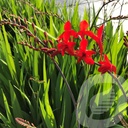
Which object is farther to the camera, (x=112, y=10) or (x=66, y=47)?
(x=112, y=10)

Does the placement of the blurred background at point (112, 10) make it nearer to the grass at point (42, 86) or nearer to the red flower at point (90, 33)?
the grass at point (42, 86)

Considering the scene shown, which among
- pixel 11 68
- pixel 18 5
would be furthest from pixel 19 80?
pixel 18 5

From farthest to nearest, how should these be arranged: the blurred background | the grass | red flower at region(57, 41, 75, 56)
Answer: the blurred background
the grass
red flower at region(57, 41, 75, 56)

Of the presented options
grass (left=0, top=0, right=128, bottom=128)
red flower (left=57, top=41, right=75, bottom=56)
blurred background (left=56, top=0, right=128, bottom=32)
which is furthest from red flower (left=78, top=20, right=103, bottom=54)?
blurred background (left=56, top=0, right=128, bottom=32)

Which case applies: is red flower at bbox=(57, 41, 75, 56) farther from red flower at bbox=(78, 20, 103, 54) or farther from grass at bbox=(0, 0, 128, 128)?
grass at bbox=(0, 0, 128, 128)

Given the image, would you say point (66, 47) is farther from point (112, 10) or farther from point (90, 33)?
point (112, 10)

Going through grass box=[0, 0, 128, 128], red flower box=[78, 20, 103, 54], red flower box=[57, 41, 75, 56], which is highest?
red flower box=[78, 20, 103, 54]

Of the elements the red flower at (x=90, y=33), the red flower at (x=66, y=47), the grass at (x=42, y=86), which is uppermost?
the red flower at (x=90, y=33)

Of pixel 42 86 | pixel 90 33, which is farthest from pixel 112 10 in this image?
pixel 90 33

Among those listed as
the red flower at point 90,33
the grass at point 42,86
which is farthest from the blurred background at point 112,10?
the red flower at point 90,33

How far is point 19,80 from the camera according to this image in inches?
53.7

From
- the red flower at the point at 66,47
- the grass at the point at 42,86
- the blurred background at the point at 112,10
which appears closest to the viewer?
the red flower at the point at 66,47

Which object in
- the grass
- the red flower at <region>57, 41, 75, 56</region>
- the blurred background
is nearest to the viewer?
the red flower at <region>57, 41, 75, 56</region>

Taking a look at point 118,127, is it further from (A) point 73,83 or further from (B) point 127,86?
(A) point 73,83
